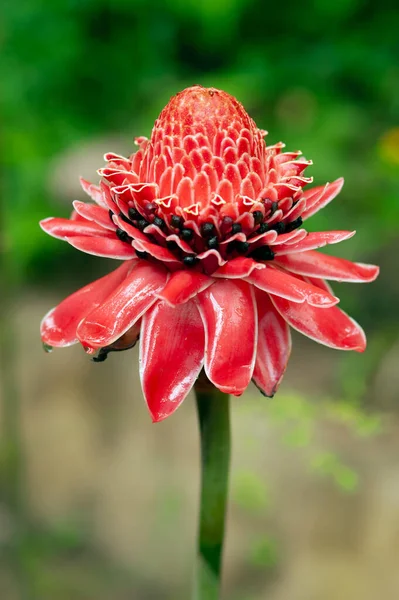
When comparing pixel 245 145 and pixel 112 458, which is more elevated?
pixel 245 145

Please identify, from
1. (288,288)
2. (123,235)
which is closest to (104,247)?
(123,235)

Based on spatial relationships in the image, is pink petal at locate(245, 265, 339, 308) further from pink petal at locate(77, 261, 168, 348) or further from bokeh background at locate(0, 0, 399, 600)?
bokeh background at locate(0, 0, 399, 600)

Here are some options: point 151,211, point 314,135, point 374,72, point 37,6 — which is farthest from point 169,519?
point 37,6

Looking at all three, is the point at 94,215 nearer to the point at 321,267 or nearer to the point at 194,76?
the point at 321,267

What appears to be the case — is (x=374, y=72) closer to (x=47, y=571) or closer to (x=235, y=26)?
(x=235, y=26)

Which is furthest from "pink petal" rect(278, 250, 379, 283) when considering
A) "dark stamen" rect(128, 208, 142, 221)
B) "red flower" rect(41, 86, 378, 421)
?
"dark stamen" rect(128, 208, 142, 221)
